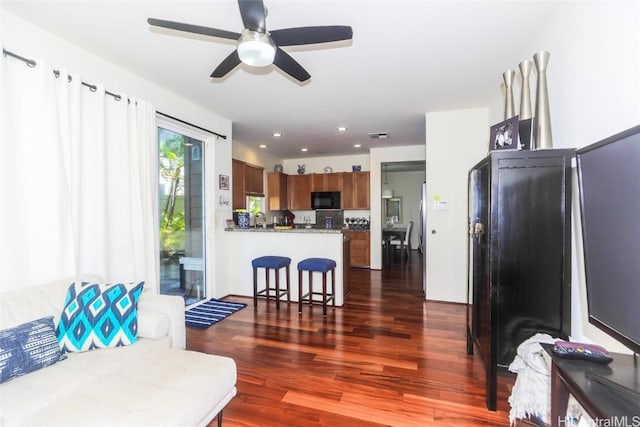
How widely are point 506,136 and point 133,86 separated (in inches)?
133

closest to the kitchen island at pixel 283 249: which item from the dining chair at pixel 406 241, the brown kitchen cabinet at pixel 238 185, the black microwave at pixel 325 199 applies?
the brown kitchen cabinet at pixel 238 185

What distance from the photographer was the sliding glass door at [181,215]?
3477 millimetres

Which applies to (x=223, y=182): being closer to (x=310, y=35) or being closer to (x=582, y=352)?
(x=310, y=35)

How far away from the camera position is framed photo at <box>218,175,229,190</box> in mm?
4273

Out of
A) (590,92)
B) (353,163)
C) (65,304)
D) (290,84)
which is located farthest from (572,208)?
(353,163)

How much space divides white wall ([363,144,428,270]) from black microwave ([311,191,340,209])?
1.00 m

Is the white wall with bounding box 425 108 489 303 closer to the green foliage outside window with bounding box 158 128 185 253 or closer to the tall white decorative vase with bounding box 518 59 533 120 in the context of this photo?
the tall white decorative vase with bounding box 518 59 533 120

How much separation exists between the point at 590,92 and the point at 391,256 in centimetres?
669

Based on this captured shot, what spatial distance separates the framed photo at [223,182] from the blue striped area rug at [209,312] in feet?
5.45

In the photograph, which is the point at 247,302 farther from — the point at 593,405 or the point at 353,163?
the point at 353,163

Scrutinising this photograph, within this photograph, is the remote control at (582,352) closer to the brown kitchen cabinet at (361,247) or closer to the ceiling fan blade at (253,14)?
the ceiling fan blade at (253,14)

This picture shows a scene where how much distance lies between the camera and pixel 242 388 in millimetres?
2121

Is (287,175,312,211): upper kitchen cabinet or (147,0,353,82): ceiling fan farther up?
(147,0,353,82): ceiling fan

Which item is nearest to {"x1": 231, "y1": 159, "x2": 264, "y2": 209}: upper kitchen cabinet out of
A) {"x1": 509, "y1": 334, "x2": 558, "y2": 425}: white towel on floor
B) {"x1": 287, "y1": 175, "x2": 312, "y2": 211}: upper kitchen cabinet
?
{"x1": 287, "y1": 175, "x2": 312, "y2": 211}: upper kitchen cabinet
